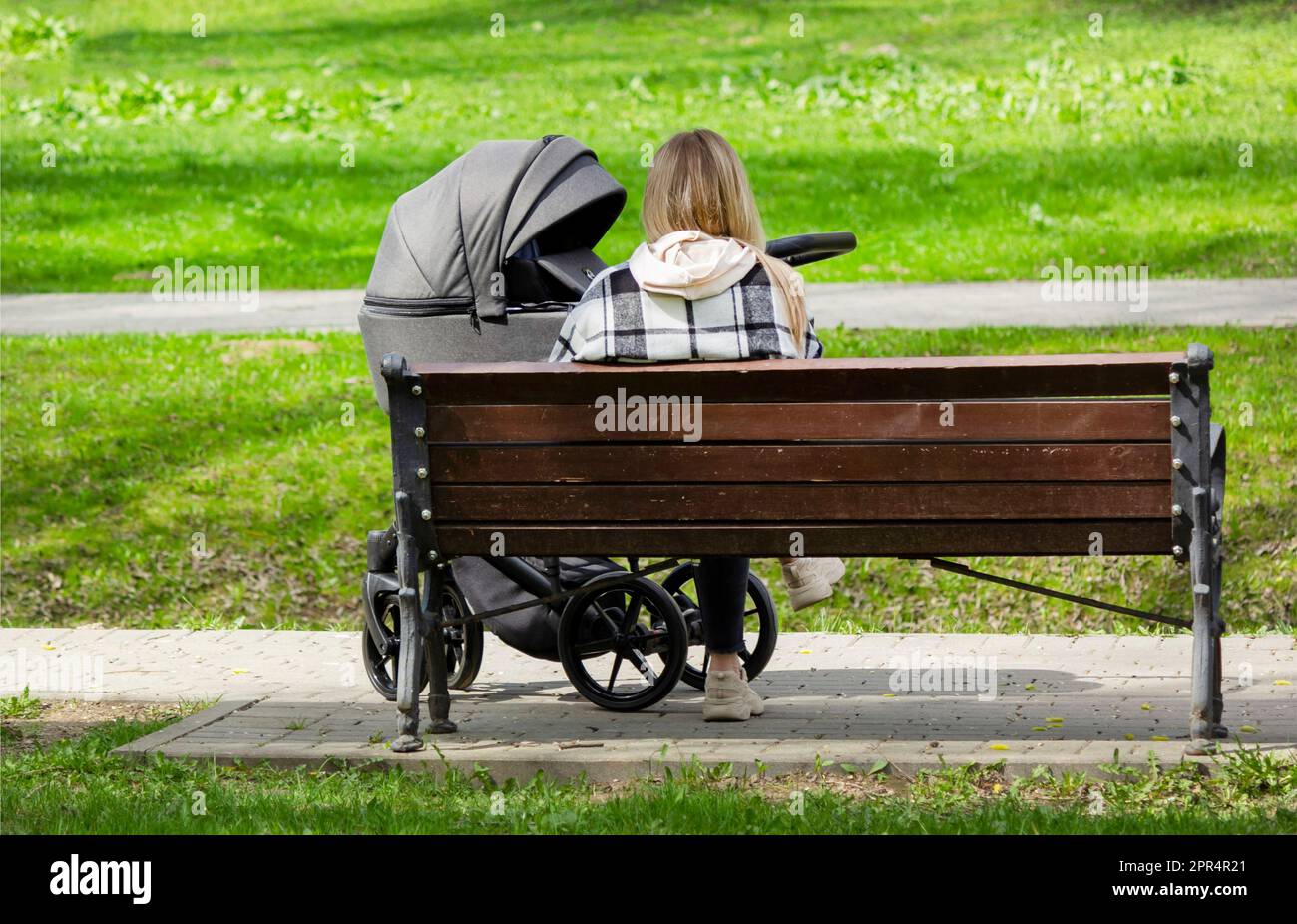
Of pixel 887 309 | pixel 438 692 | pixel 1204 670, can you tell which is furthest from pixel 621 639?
pixel 887 309

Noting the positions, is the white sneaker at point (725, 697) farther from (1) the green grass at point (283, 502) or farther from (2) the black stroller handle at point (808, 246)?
(1) the green grass at point (283, 502)

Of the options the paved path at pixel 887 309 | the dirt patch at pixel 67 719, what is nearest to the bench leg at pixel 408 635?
the dirt patch at pixel 67 719

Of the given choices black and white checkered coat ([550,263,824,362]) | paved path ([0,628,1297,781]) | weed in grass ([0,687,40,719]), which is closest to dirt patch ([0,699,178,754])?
weed in grass ([0,687,40,719])

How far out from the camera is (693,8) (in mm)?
37125

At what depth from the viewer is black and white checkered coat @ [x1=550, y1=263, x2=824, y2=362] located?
4.41 meters

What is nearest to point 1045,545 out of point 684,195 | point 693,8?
point 684,195

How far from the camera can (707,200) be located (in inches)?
181

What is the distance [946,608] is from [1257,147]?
444 inches

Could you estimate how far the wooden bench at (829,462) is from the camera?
4156 mm

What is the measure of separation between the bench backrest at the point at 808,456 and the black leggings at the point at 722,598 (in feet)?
1.45

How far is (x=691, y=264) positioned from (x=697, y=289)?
0.23ft

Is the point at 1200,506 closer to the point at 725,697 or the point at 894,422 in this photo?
the point at 894,422

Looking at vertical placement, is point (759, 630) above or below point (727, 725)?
above

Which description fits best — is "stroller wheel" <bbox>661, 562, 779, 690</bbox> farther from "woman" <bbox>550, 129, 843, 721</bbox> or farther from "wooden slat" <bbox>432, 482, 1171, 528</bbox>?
"wooden slat" <bbox>432, 482, 1171, 528</bbox>
